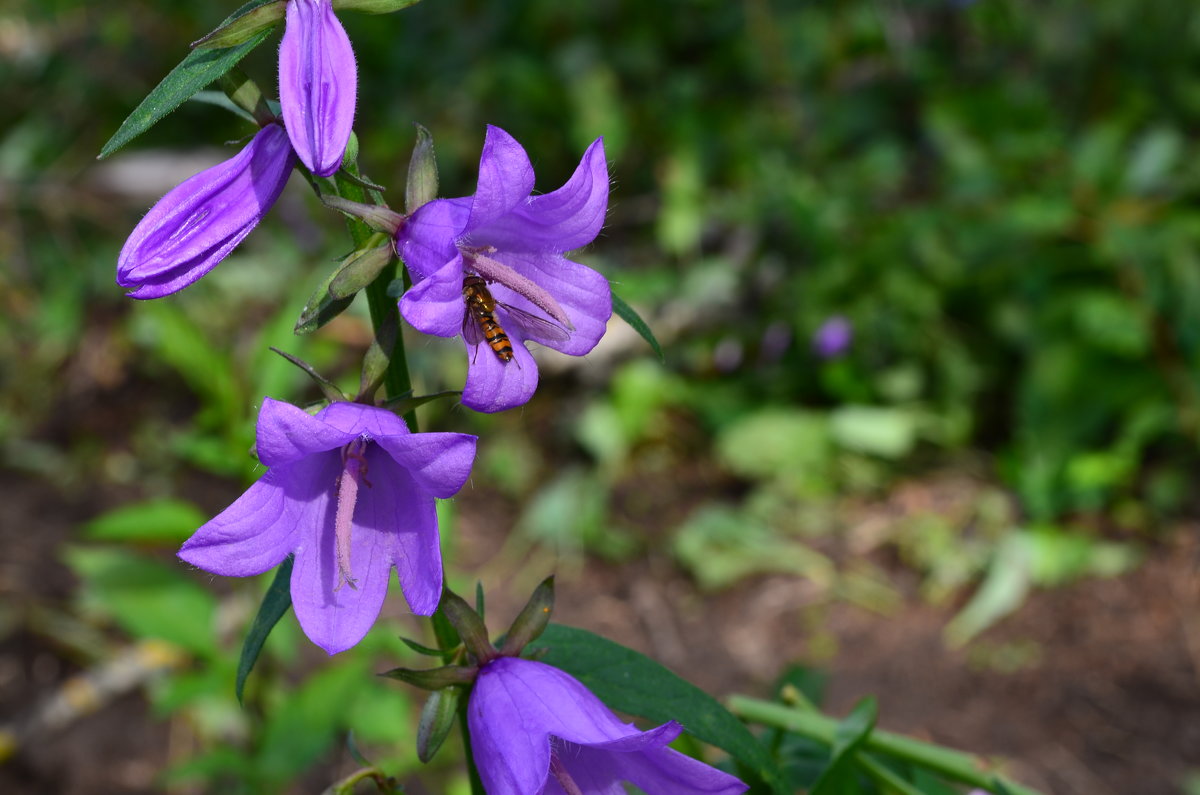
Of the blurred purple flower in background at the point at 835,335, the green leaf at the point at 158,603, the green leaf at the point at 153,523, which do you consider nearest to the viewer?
the green leaf at the point at 153,523

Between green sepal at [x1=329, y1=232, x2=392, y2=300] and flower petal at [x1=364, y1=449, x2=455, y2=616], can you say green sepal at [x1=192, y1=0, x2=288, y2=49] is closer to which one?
green sepal at [x1=329, y1=232, x2=392, y2=300]

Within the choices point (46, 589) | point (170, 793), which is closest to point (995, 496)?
point (170, 793)

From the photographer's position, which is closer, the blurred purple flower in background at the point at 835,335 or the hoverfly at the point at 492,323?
the hoverfly at the point at 492,323

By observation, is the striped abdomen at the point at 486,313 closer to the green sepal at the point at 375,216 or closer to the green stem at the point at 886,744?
the green sepal at the point at 375,216

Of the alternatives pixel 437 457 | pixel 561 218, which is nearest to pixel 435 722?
pixel 437 457

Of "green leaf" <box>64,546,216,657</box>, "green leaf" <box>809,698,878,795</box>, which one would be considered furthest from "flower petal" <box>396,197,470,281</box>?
"green leaf" <box>64,546,216,657</box>

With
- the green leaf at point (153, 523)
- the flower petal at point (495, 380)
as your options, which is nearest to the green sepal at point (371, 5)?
the flower petal at point (495, 380)

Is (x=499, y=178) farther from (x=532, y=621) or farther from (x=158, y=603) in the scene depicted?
(x=158, y=603)
